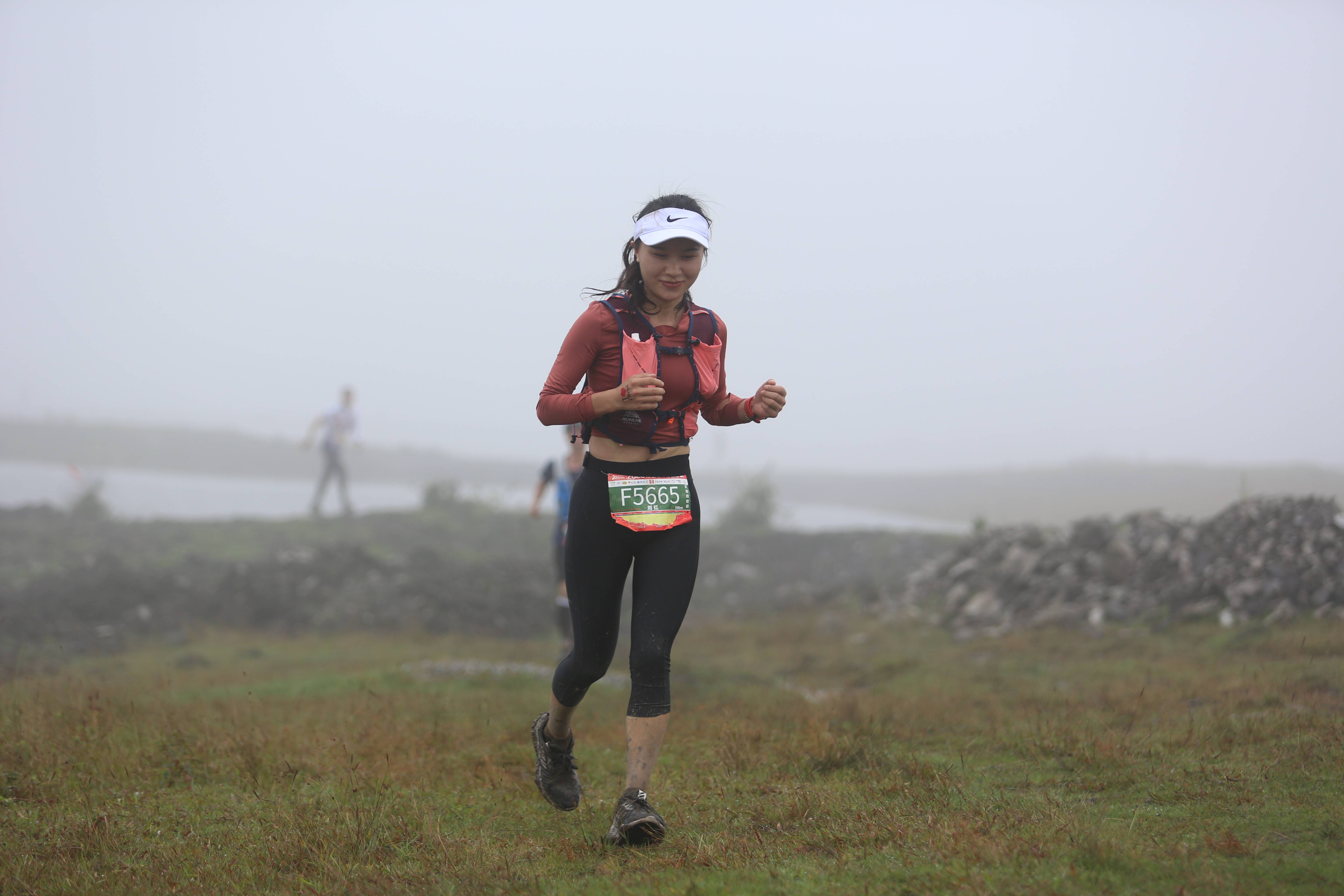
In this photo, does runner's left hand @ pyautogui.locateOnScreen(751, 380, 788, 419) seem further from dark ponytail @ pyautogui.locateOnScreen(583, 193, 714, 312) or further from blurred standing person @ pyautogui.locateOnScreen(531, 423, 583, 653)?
blurred standing person @ pyautogui.locateOnScreen(531, 423, 583, 653)

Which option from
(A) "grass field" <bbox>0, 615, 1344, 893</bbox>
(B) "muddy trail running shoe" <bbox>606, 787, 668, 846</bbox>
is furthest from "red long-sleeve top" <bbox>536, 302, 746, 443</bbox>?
(A) "grass field" <bbox>0, 615, 1344, 893</bbox>

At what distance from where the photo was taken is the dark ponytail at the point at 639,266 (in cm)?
440

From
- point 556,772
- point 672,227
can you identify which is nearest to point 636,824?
point 556,772

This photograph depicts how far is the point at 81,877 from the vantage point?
3.79 m

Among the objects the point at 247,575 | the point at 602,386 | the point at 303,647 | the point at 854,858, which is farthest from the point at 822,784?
the point at 247,575

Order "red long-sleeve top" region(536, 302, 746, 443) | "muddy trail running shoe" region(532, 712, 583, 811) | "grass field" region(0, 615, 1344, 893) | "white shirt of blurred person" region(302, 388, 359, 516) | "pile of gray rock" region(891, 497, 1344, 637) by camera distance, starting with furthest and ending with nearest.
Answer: "white shirt of blurred person" region(302, 388, 359, 516) → "pile of gray rock" region(891, 497, 1344, 637) → "muddy trail running shoe" region(532, 712, 583, 811) → "red long-sleeve top" region(536, 302, 746, 443) → "grass field" region(0, 615, 1344, 893)

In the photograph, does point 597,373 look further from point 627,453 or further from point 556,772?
point 556,772

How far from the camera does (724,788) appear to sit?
204 inches

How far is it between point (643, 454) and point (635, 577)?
1.95 ft

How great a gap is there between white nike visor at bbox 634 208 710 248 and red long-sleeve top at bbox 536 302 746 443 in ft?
1.17

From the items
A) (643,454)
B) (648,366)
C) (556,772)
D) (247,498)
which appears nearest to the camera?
(648,366)

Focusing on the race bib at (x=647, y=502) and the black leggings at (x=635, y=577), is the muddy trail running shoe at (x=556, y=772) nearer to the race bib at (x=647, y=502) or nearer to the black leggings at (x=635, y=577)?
the black leggings at (x=635, y=577)

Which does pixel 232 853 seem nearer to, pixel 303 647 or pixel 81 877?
pixel 81 877

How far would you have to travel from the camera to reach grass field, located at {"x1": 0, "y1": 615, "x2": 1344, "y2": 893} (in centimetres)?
359
